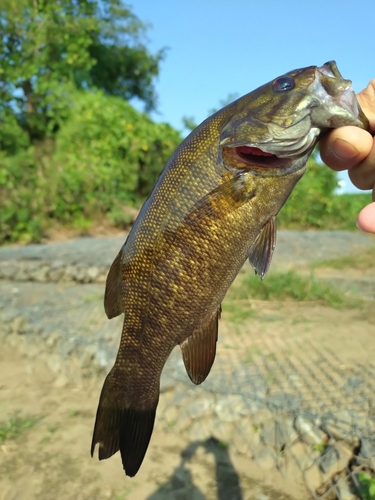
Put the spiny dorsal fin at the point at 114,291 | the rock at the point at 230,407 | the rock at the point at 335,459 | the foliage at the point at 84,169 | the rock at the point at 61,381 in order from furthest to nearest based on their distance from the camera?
1. the foliage at the point at 84,169
2. the rock at the point at 61,381
3. the rock at the point at 230,407
4. the rock at the point at 335,459
5. the spiny dorsal fin at the point at 114,291

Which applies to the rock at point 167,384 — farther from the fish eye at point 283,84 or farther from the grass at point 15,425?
the fish eye at point 283,84

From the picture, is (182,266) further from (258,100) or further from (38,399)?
(38,399)

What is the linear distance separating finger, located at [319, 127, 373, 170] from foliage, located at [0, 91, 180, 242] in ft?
36.2

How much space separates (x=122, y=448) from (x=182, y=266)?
681mm

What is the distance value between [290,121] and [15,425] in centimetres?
→ 372

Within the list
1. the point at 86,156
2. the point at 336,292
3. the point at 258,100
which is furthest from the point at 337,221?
the point at 258,100

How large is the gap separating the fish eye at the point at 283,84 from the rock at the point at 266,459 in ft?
9.13

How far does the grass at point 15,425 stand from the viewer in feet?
13.1

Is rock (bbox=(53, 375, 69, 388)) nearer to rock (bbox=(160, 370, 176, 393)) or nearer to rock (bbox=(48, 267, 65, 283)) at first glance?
rock (bbox=(160, 370, 176, 393))

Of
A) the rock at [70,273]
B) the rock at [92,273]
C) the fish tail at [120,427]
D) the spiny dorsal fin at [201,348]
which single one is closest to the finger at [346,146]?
the spiny dorsal fin at [201,348]

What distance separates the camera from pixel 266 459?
3.48 m

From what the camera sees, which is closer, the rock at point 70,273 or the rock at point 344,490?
the rock at point 344,490

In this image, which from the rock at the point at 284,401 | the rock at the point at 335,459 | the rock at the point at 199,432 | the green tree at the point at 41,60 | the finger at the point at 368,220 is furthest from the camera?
the green tree at the point at 41,60

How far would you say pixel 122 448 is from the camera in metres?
1.69
